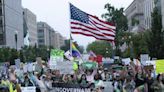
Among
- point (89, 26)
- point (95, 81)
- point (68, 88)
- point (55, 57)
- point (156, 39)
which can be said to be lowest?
point (68, 88)

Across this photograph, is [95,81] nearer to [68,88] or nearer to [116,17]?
[68,88]

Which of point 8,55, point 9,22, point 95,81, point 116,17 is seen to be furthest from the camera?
point 9,22

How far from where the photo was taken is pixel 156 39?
56.0 meters

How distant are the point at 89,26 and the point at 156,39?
118 ft

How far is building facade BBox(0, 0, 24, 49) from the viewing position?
10869 cm

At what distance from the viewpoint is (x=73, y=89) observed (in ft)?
48.8

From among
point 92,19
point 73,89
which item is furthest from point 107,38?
point 73,89

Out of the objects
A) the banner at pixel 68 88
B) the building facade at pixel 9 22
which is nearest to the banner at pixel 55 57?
the banner at pixel 68 88

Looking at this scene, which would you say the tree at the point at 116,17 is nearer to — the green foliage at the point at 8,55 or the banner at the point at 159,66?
the green foliage at the point at 8,55

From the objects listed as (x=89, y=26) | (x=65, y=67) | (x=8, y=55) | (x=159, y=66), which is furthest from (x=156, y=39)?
(x=159, y=66)

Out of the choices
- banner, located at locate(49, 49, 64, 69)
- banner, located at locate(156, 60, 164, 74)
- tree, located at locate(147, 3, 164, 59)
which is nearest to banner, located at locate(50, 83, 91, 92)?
banner, located at locate(156, 60, 164, 74)

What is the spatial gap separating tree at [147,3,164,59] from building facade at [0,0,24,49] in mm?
45054

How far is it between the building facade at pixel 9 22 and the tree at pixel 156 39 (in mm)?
45054

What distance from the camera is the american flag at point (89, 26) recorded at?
67.8ft
